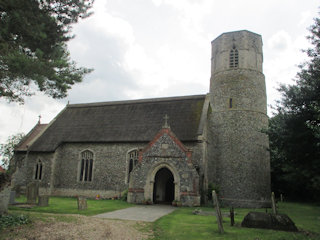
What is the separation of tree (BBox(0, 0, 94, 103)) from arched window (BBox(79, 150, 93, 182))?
13714mm

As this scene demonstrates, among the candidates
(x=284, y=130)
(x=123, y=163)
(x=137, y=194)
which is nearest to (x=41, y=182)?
(x=123, y=163)

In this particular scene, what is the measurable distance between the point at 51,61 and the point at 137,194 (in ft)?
37.9

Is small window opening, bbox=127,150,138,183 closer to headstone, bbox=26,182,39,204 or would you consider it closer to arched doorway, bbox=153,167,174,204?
arched doorway, bbox=153,167,174,204

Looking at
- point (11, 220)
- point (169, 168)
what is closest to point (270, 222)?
point (11, 220)

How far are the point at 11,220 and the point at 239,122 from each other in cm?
1973

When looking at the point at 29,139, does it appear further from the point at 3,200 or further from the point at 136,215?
the point at 136,215

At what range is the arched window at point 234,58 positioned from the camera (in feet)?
87.1

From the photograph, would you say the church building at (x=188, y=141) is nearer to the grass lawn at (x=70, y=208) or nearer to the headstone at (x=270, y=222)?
the grass lawn at (x=70, y=208)

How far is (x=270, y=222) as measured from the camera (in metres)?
10.3

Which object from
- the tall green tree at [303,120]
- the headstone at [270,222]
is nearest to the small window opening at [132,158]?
the tall green tree at [303,120]

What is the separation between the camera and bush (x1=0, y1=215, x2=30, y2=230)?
9680mm

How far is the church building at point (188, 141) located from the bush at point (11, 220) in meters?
12.1

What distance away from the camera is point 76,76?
1225 cm

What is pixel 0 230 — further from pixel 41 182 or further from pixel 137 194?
pixel 41 182
